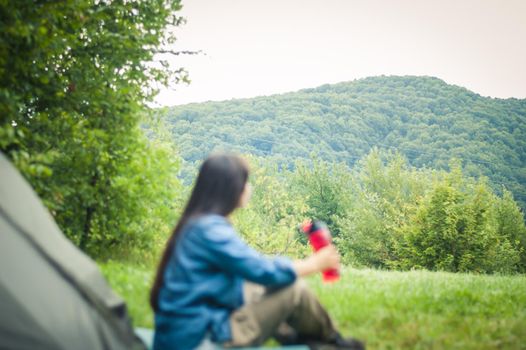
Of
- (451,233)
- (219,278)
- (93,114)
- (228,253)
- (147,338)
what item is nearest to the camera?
(228,253)

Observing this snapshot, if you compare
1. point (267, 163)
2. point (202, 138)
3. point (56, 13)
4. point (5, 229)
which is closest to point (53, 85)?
point (56, 13)

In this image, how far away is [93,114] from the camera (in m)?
7.69

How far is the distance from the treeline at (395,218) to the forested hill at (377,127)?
34059 mm

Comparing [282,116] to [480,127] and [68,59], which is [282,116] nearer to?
[480,127]

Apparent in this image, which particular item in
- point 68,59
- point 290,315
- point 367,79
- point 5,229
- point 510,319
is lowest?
point 510,319

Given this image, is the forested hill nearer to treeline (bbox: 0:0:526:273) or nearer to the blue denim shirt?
treeline (bbox: 0:0:526:273)

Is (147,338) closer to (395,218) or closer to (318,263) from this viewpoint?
(318,263)

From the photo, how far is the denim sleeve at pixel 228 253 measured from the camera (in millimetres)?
2953

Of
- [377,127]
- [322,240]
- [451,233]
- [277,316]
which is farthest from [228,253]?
[377,127]

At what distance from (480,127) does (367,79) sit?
65.6 m

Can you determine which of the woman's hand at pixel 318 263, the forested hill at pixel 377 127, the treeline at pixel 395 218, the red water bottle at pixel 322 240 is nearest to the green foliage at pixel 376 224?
the treeline at pixel 395 218

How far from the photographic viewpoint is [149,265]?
834cm

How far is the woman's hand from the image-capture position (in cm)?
325

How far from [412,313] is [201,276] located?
393cm
